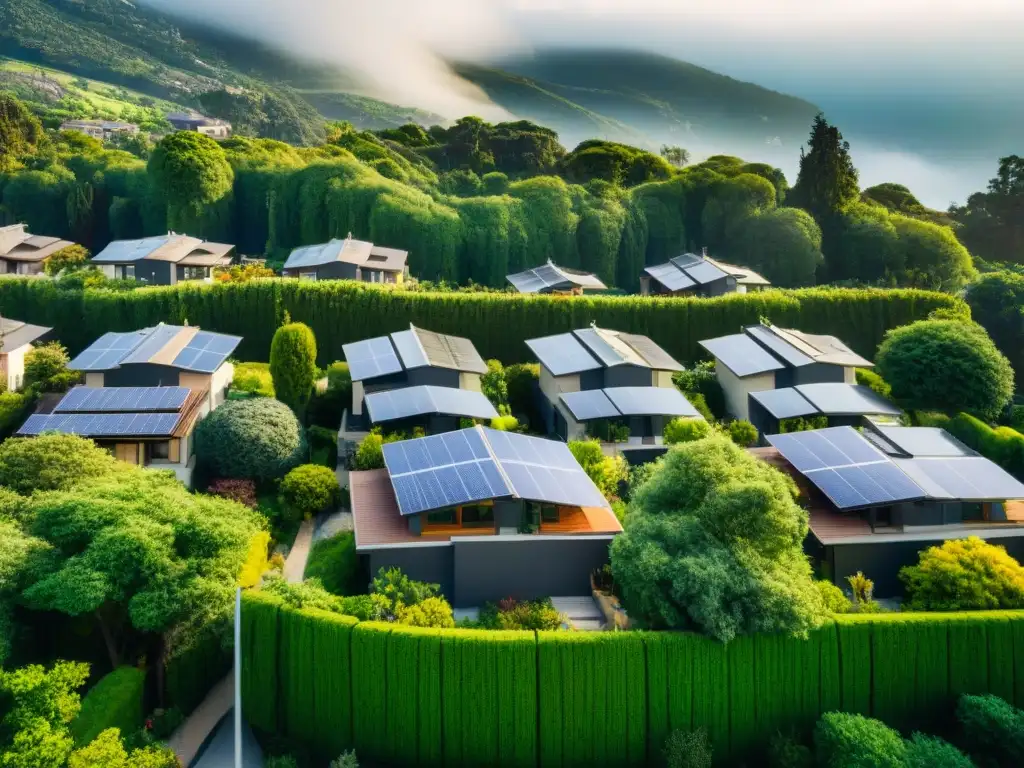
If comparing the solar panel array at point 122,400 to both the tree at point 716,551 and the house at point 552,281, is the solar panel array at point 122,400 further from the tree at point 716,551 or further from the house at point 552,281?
the house at point 552,281

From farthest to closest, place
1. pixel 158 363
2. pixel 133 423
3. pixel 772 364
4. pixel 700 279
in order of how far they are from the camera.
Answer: pixel 700 279 → pixel 772 364 → pixel 158 363 → pixel 133 423

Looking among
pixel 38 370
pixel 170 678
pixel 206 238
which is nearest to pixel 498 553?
pixel 170 678

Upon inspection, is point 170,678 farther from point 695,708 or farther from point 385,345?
point 385,345

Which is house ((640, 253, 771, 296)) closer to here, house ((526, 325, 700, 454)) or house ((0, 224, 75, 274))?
house ((526, 325, 700, 454))

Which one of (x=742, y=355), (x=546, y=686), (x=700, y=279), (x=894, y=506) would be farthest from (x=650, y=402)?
(x=700, y=279)

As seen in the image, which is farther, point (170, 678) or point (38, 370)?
point (38, 370)

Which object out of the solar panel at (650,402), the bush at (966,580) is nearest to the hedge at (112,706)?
the bush at (966,580)

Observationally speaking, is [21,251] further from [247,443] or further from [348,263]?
[247,443]
